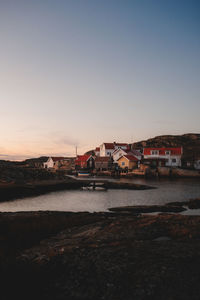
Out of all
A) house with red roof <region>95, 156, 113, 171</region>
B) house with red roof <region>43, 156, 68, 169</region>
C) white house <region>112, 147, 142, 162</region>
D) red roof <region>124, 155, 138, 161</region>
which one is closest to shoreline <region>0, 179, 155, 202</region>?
red roof <region>124, 155, 138, 161</region>

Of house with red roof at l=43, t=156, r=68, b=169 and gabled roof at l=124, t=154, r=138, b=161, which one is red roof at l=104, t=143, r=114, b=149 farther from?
house with red roof at l=43, t=156, r=68, b=169

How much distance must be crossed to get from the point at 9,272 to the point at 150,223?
9.15 meters

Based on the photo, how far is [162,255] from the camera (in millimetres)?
8859

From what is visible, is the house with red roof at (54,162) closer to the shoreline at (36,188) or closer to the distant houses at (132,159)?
the distant houses at (132,159)

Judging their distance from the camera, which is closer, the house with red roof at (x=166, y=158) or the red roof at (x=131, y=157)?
the house with red roof at (x=166, y=158)

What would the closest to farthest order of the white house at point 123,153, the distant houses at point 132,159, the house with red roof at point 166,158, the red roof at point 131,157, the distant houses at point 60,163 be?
1. the house with red roof at point 166,158
2. the distant houses at point 132,159
3. the red roof at point 131,157
4. the white house at point 123,153
5. the distant houses at point 60,163

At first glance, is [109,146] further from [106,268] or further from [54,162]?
[106,268]

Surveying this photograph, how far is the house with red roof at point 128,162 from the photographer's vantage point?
285ft

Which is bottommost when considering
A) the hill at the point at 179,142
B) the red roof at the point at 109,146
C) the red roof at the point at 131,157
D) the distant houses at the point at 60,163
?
the distant houses at the point at 60,163

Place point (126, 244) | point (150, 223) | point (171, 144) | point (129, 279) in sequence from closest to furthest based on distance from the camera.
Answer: point (129, 279) < point (126, 244) < point (150, 223) < point (171, 144)

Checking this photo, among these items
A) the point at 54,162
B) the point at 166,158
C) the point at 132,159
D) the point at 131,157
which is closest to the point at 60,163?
the point at 54,162

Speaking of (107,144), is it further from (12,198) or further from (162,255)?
(162,255)

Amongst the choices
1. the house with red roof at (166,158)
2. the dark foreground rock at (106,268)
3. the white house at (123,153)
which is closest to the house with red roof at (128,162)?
the white house at (123,153)

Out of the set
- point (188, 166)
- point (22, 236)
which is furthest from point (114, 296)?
point (188, 166)
